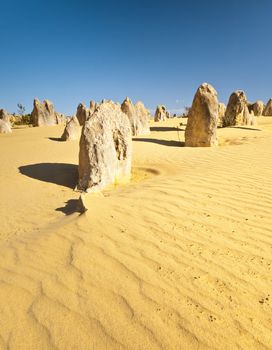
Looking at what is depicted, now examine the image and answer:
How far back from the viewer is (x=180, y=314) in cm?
194

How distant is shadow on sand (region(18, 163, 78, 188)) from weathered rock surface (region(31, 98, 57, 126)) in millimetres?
18393

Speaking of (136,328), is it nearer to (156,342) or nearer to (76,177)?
(156,342)

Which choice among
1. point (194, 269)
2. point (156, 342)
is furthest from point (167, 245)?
point (156, 342)

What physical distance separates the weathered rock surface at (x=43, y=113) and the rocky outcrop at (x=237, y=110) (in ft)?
52.7

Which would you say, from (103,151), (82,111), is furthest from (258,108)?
(103,151)

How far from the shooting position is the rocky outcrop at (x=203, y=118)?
10.3 meters

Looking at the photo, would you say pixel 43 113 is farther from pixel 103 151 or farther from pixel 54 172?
pixel 103 151

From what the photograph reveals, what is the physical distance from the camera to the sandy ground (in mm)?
1818

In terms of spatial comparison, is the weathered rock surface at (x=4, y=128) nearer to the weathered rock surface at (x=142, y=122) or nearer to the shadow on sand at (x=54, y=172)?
the weathered rock surface at (x=142, y=122)

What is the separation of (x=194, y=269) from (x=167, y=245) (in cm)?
46

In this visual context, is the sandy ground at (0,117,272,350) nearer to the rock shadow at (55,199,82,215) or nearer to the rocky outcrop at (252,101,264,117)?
the rock shadow at (55,199,82,215)

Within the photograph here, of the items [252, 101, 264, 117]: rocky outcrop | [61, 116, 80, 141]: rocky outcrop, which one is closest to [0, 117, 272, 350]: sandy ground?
[61, 116, 80, 141]: rocky outcrop

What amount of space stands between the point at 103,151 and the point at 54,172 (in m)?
2.11

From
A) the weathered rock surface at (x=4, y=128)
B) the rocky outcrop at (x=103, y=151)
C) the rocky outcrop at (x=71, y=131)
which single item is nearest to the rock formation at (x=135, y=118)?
the rocky outcrop at (x=71, y=131)
